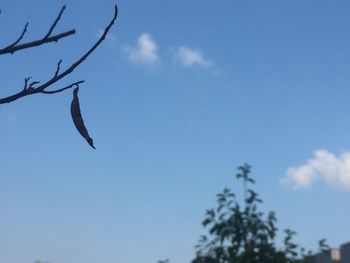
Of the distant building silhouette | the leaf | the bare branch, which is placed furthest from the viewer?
the distant building silhouette

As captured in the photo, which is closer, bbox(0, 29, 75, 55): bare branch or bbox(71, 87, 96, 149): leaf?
bbox(0, 29, 75, 55): bare branch

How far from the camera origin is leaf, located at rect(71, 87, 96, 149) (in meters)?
1.56

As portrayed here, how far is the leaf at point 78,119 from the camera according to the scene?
156 cm

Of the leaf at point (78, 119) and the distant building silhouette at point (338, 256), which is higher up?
the distant building silhouette at point (338, 256)

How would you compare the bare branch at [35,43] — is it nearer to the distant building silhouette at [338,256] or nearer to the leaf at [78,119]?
the leaf at [78,119]

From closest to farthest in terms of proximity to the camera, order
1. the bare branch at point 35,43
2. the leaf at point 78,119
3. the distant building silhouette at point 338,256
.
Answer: the bare branch at point 35,43 < the leaf at point 78,119 < the distant building silhouette at point 338,256

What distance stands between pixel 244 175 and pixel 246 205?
3.07 feet

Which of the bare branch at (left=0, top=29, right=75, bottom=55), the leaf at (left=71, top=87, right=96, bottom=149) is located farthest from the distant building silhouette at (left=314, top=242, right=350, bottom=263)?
the bare branch at (left=0, top=29, right=75, bottom=55)

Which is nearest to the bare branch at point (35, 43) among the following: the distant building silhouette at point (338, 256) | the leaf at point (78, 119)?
the leaf at point (78, 119)

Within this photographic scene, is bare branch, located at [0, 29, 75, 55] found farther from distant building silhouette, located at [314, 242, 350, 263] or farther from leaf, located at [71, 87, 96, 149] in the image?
distant building silhouette, located at [314, 242, 350, 263]

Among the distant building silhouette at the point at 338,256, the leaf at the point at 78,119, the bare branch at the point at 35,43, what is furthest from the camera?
the distant building silhouette at the point at 338,256

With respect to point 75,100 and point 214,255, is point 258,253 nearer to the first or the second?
point 214,255

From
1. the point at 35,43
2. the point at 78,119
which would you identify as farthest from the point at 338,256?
the point at 35,43

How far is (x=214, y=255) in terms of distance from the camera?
12805 millimetres
